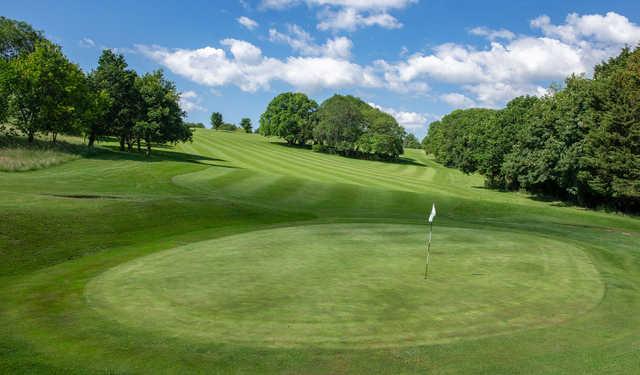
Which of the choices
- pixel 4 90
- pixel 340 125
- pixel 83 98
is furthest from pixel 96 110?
pixel 340 125

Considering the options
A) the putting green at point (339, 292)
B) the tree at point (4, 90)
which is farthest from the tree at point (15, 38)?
the putting green at point (339, 292)

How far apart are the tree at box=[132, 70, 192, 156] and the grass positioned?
1573 inches

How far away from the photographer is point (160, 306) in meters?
9.44

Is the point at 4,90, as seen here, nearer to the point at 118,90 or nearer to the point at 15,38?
the point at 118,90

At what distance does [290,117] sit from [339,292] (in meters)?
121

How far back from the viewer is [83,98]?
5338 cm

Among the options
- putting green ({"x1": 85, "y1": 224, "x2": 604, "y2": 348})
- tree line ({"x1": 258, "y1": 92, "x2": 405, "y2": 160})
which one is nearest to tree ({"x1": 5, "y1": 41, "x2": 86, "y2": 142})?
putting green ({"x1": 85, "y1": 224, "x2": 604, "y2": 348})

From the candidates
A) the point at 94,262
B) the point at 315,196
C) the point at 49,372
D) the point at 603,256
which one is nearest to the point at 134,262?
the point at 94,262

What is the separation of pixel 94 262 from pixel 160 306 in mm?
7042

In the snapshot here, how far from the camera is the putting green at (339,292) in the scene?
332 inches

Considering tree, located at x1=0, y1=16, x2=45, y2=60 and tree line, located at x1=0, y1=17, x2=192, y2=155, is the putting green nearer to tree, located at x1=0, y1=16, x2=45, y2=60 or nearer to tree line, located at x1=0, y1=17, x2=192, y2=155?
tree line, located at x1=0, y1=17, x2=192, y2=155

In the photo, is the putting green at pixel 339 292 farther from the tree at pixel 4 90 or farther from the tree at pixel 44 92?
the tree at pixel 4 90

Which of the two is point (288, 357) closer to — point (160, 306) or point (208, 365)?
point (208, 365)

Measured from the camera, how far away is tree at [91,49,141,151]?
59.9 metres
